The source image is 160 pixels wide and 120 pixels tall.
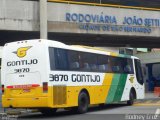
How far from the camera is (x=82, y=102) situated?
21531mm

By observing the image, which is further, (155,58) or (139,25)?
(155,58)

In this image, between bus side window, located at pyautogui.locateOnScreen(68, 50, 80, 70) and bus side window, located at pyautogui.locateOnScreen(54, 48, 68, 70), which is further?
bus side window, located at pyautogui.locateOnScreen(68, 50, 80, 70)

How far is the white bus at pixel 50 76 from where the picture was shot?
19.4 meters

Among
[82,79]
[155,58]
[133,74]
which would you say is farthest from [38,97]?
[155,58]

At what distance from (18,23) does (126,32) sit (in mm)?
8876

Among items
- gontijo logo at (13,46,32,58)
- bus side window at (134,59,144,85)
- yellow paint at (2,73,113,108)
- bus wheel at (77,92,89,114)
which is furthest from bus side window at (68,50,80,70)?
bus side window at (134,59,144,85)

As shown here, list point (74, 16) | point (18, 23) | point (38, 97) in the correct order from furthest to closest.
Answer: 1. point (74, 16)
2. point (18, 23)
3. point (38, 97)

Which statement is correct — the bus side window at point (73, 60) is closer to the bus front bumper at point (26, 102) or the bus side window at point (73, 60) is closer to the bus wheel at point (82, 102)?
the bus wheel at point (82, 102)

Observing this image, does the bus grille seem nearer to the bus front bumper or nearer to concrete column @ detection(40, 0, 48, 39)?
the bus front bumper

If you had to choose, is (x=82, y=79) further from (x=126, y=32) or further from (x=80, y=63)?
(x=126, y=32)

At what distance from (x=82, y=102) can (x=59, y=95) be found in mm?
2047

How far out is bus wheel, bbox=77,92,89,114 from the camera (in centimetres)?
2128

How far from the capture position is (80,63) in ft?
Answer: 71.5

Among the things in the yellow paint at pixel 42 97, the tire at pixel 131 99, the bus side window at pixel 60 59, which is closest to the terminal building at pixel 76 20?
the tire at pixel 131 99
